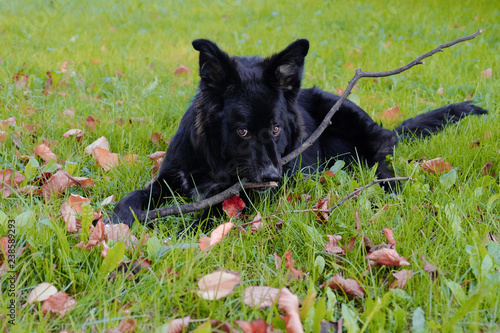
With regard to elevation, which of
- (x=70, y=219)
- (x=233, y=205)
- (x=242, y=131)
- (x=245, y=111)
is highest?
(x=245, y=111)

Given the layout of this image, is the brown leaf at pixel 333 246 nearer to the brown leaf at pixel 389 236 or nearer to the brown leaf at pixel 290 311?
the brown leaf at pixel 389 236

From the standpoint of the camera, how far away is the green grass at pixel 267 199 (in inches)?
65.6

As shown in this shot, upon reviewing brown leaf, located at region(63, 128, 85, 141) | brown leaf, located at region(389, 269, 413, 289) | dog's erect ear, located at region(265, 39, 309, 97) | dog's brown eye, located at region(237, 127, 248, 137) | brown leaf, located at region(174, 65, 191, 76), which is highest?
dog's erect ear, located at region(265, 39, 309, 97)

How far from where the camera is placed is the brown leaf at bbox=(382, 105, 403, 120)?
165 inches

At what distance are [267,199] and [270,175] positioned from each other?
0.65 ft

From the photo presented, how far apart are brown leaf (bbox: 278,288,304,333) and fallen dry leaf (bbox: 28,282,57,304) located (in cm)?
93

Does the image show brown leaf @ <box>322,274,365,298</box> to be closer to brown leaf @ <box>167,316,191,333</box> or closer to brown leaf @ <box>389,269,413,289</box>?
brown leaf @ <box>389,269,413,289</box>

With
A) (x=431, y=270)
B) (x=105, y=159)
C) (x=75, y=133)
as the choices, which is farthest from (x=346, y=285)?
(x=75, y=133)

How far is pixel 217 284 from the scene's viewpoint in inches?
67.2

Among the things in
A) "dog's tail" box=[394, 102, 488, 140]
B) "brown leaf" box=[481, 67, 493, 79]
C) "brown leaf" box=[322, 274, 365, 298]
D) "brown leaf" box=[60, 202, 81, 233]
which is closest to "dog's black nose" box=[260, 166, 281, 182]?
"brown leaf" box=[322, 274, 365, 298]

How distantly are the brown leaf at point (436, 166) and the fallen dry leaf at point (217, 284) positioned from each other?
1.83 meters

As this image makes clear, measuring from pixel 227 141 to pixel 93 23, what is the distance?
657 centimetres

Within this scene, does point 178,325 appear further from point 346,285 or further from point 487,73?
point 487,73

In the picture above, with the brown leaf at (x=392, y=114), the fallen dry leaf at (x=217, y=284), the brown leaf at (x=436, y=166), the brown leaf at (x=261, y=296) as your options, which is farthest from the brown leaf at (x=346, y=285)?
the brown leaf at (x=392, y=114)
